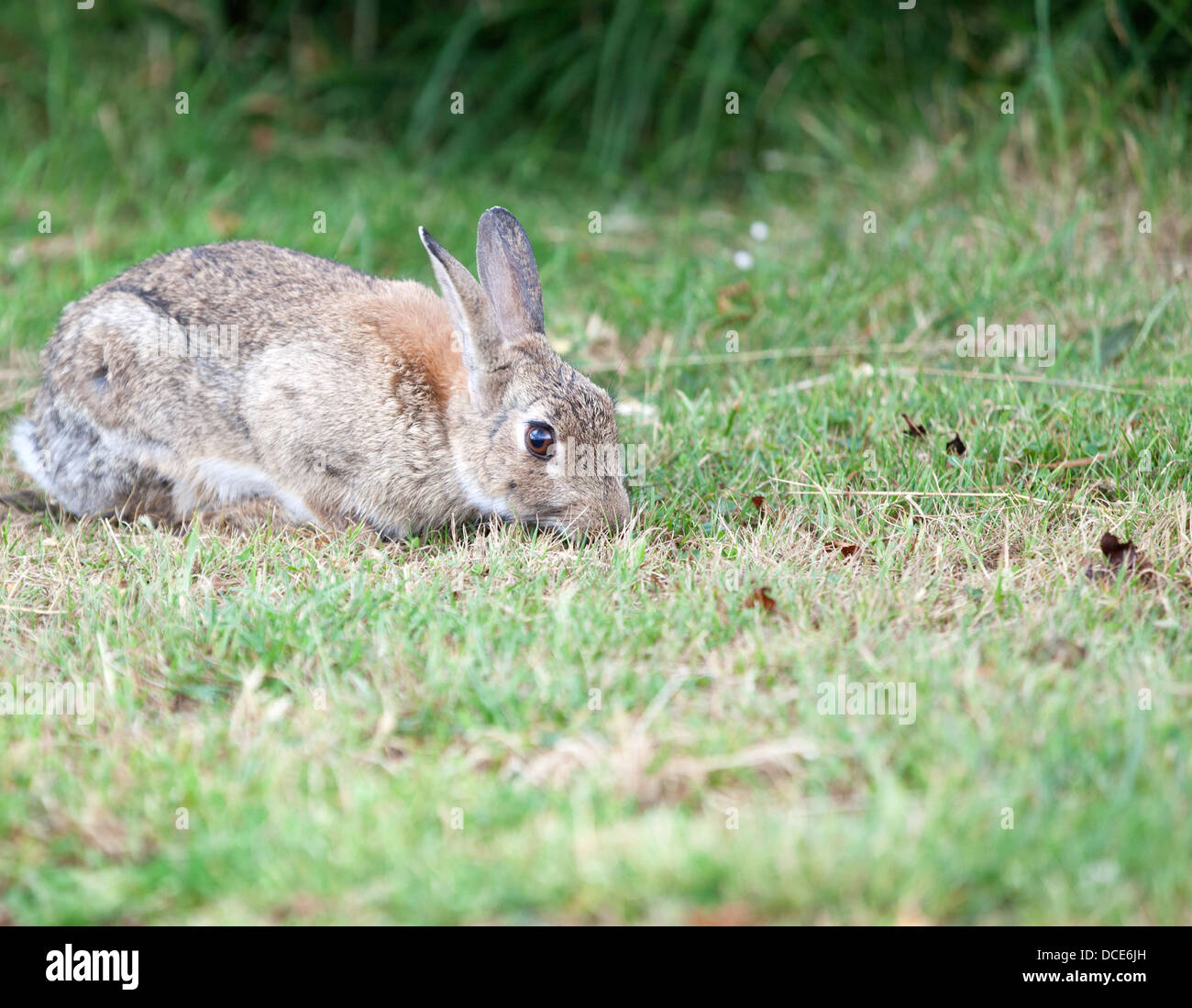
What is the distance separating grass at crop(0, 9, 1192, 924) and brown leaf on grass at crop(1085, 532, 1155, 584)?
52 millimetres

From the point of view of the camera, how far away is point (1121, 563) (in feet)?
13.5

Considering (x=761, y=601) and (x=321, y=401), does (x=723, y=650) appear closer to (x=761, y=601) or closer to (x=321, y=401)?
(x=761, y=601)

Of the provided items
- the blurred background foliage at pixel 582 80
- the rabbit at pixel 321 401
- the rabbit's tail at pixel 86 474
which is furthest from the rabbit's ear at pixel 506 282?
the blurred background foliage at pixel 582 80

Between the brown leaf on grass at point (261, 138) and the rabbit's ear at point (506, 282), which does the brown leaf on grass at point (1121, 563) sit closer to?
the rabbit's ear at point (506, 282)

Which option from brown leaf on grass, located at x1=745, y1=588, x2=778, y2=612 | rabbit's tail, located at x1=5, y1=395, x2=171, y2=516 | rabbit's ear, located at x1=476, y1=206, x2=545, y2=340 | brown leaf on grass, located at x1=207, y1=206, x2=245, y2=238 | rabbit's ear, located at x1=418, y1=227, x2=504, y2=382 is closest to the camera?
brown leaf on grass, located at x1=745, y1=588, x2=778, y2=612

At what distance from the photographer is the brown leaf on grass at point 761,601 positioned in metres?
3.96

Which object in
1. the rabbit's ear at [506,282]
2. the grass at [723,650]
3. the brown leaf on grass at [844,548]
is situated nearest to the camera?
the grass at [723,650]

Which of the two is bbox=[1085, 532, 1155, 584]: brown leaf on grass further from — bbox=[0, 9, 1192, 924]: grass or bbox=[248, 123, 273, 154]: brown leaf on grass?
bbox=[248, 123, 273, 154]: brown leaf on grass

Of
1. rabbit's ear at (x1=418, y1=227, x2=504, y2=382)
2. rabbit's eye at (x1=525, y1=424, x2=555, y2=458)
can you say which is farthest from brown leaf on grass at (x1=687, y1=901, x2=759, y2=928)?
rabbit's ear at (x1=418, y1=227, x2=504, y2=382)

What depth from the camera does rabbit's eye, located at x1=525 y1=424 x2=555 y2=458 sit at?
16.1ft

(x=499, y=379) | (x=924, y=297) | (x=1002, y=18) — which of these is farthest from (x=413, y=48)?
(x=499, y=379)

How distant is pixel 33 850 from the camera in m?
2.94

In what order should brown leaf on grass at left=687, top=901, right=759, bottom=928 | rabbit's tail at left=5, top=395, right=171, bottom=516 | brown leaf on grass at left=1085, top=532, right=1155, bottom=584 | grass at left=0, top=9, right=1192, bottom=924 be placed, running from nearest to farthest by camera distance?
1. brown leaf on grass at left=687, top=901, right=759, bottom=928
2. grass at left=0, top=9, right=1192, bottom=924
3. brown leaf on grass at left=1085, top=532, right=1155, bottom=584
4. rabbit's tail at left=5, top=395, right=171, bottom=516

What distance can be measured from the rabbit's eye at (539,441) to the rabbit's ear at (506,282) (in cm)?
48
